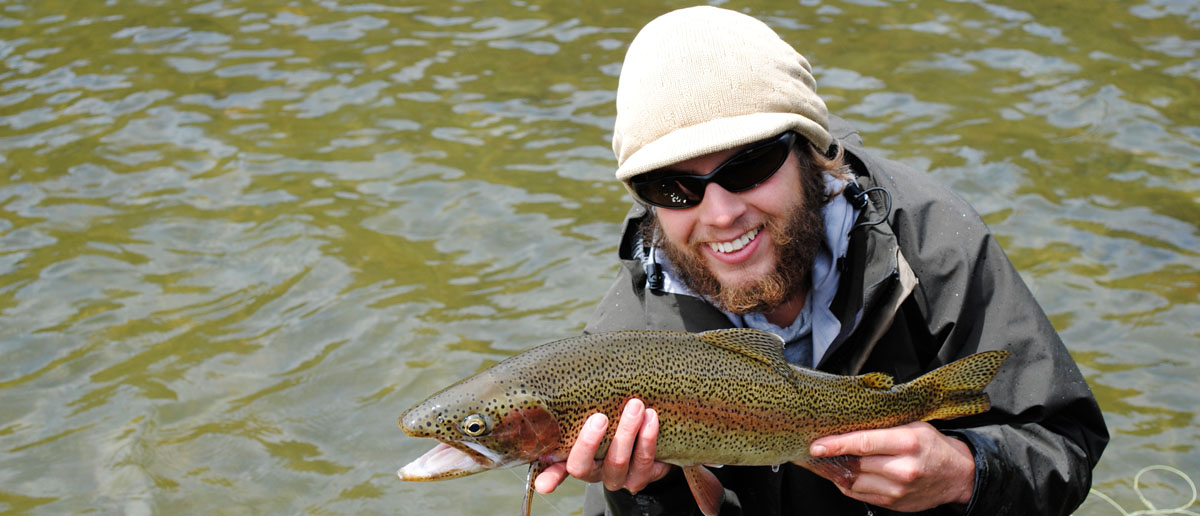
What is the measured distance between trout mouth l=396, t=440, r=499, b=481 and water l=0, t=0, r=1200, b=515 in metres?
2.73

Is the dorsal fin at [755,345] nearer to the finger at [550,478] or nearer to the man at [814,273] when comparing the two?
the man at [814,273]

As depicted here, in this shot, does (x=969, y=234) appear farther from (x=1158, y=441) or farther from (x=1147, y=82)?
(x=1147, y=82)

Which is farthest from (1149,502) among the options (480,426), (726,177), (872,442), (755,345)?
(480,426)

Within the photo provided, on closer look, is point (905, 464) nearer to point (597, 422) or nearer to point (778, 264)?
point (778, 264)

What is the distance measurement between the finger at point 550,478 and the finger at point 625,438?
13cm

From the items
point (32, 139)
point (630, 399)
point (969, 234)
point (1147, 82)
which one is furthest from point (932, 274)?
point (32, 139)

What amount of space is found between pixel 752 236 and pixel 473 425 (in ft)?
4.21

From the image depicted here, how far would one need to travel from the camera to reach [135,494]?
6016 mm

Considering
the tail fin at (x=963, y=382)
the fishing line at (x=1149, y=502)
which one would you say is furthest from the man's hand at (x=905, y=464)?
the fishing line at (x=1149, y=502)

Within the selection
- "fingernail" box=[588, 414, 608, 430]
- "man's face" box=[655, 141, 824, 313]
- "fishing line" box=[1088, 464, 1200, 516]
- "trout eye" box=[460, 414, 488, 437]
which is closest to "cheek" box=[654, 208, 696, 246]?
"man's face" box=[655, 141, 824, 313]

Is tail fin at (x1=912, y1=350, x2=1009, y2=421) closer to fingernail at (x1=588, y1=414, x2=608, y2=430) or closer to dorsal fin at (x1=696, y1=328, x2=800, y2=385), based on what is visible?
dorsal fin at (x1=696, y1=328, x2=800, y2=385)

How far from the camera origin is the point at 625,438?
127 inches

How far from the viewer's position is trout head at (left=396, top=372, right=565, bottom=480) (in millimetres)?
3150

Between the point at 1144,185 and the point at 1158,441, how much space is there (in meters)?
2.80
